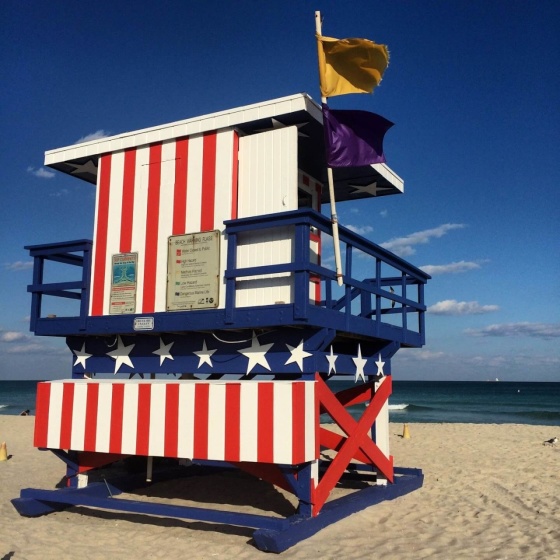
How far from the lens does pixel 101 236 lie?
31.4 ft

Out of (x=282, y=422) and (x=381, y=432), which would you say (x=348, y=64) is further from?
(x=381, y=432)

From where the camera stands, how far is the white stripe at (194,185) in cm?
877

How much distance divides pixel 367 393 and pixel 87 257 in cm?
510

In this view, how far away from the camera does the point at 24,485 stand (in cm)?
1134

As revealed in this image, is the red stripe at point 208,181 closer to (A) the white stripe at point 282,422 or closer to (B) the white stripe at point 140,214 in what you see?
(B) the white stripe at point 140,214

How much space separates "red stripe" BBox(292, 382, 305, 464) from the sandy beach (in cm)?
105

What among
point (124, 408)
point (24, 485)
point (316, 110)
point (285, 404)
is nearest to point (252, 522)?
point (285, 404)

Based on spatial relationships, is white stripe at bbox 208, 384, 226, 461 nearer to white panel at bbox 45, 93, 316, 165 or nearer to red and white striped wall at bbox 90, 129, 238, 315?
red and white striped wall at bbox 90, 129, 238, 315

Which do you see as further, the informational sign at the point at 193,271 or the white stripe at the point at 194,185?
the white stripe at the point at 194,185

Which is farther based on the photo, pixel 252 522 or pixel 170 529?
pixel 170 529

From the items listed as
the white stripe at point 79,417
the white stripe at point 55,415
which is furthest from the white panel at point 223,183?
the white stripe at point 55,415

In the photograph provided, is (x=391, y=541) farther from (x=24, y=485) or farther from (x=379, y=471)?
(x=24, y=485)

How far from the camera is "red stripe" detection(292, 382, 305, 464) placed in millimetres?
7047

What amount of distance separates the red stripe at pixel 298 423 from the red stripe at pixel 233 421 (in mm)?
723
